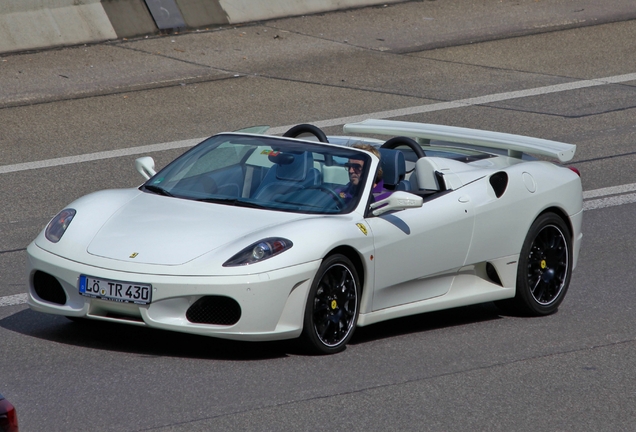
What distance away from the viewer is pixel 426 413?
6020 millimetres

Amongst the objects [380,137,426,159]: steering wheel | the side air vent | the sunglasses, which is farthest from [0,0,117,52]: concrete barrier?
the side air vent

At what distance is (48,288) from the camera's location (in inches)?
278

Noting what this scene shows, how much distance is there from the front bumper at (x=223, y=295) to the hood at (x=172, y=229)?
0.17 metres

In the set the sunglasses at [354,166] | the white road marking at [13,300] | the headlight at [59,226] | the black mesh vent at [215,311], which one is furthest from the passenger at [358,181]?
the white road marking at [13,300]

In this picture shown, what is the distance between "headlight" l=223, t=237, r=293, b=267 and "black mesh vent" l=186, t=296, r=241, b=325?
0.68 feet

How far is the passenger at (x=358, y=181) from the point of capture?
7512mm

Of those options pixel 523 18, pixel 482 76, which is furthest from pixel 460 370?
pixel 523 18

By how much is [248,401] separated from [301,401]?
0.89ft

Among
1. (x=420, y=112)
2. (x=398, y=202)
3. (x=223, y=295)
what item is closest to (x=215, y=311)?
Result: (x=223, y=295)

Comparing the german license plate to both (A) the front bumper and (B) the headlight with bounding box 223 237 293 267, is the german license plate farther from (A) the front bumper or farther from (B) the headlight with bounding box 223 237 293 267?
(B) the headlight with bounding box 223 237 293 267

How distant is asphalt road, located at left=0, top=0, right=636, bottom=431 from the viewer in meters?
6.11

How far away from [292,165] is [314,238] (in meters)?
0.94

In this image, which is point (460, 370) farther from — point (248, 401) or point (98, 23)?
point (98, 23)

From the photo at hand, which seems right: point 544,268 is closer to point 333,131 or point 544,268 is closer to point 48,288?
point 48,288
